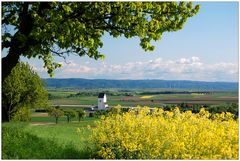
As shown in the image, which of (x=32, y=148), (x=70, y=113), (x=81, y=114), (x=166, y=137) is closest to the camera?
(x=166, y=137)

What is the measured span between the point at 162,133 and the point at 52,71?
8265 millimetres

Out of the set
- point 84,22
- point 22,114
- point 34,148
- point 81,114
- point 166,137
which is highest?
point 84,22

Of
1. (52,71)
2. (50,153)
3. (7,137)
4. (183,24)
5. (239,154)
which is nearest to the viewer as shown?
(239,154)

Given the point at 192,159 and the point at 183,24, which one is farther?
the point at 183,24

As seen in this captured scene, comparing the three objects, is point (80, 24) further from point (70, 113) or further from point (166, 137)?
point (70, 113)

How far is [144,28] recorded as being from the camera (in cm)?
1644

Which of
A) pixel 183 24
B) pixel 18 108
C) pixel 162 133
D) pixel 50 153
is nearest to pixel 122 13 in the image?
pixel 183 24

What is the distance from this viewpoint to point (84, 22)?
1630 centimetres

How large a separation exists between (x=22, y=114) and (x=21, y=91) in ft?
11.7

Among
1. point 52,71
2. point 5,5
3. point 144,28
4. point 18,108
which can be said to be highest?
point 5,5

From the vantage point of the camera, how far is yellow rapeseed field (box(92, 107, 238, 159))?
13.4m

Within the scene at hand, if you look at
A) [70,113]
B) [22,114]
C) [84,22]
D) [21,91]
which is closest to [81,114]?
[70,113]

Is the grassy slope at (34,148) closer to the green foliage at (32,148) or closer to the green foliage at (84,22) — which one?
the green foliage at (32,148)

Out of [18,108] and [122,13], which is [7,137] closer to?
[122,13]
